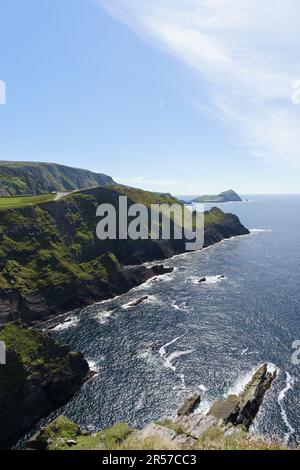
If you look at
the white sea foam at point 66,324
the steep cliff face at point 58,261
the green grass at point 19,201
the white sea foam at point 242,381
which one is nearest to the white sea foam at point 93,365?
the white sea foam at point 66,324

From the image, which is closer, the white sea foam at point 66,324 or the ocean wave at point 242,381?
the ocean wave at point 242,381

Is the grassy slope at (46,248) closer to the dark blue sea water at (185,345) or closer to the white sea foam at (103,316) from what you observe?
the dark blue sea water at (185,345)

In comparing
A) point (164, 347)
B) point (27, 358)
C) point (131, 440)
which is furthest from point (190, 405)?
point (131, 440)

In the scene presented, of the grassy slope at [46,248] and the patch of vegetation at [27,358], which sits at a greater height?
the grassy slope at [46,248]

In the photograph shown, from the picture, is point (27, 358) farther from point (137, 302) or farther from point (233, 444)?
point (233, 444)

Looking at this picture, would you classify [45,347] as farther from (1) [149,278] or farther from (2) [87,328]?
(1) [149,278]

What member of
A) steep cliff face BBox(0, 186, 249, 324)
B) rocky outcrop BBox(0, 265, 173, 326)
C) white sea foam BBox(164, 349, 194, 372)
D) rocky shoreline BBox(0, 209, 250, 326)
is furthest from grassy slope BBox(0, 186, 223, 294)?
white sea foam BBox(164, 349, 194, 372)
